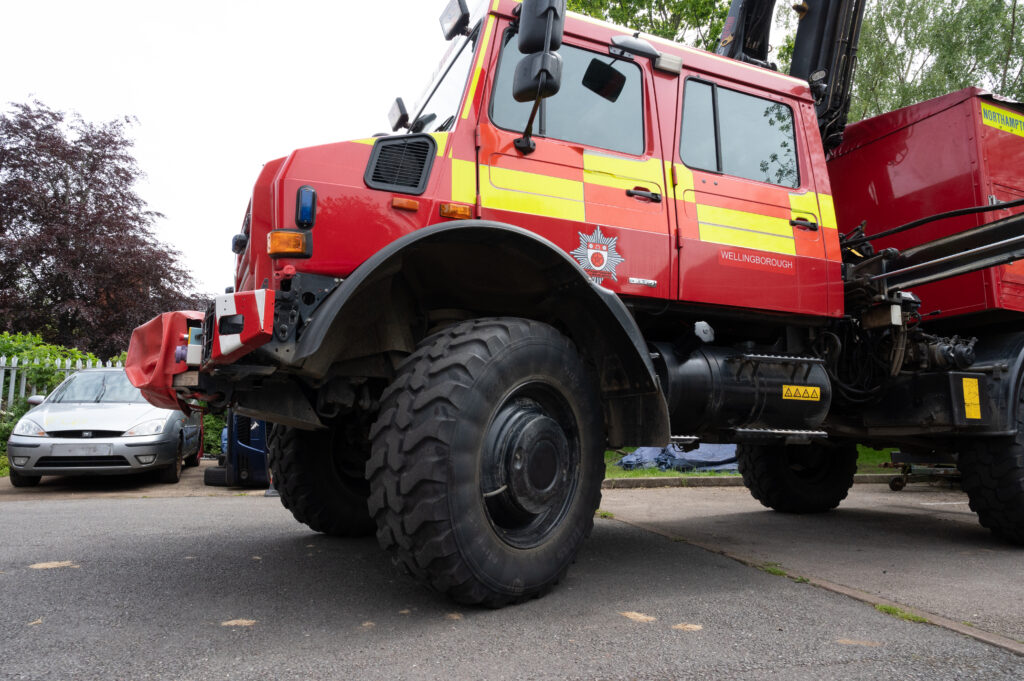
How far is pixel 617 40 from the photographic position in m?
3.89

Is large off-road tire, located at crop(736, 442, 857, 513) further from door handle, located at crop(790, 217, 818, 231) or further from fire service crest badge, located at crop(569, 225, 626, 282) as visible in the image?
fire service crest badge, located at crop(569, 225, 626, 282)

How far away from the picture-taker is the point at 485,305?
141 inches

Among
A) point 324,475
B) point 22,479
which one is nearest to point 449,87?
point 324,475

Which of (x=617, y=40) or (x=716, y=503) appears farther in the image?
(x=716, y=503)

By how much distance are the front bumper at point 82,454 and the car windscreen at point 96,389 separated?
1.04 meters

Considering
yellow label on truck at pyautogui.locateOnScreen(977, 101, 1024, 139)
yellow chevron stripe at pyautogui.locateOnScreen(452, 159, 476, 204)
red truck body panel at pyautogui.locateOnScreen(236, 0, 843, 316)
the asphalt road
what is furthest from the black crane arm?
the asphalt road

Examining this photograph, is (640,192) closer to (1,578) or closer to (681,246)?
(681,246)

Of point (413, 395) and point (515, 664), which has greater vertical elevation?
point (413, 395)

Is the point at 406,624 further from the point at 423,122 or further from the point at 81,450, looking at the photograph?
the point at 81,450

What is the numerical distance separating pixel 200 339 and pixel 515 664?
1.90 meters

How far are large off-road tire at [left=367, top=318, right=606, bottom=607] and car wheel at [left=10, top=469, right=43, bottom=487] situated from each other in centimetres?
728

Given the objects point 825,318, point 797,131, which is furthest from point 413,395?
point 797,131

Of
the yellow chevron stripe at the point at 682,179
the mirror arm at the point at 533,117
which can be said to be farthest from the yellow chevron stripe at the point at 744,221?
the mirror arm at the point at 533,117

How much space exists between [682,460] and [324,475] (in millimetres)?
6958
